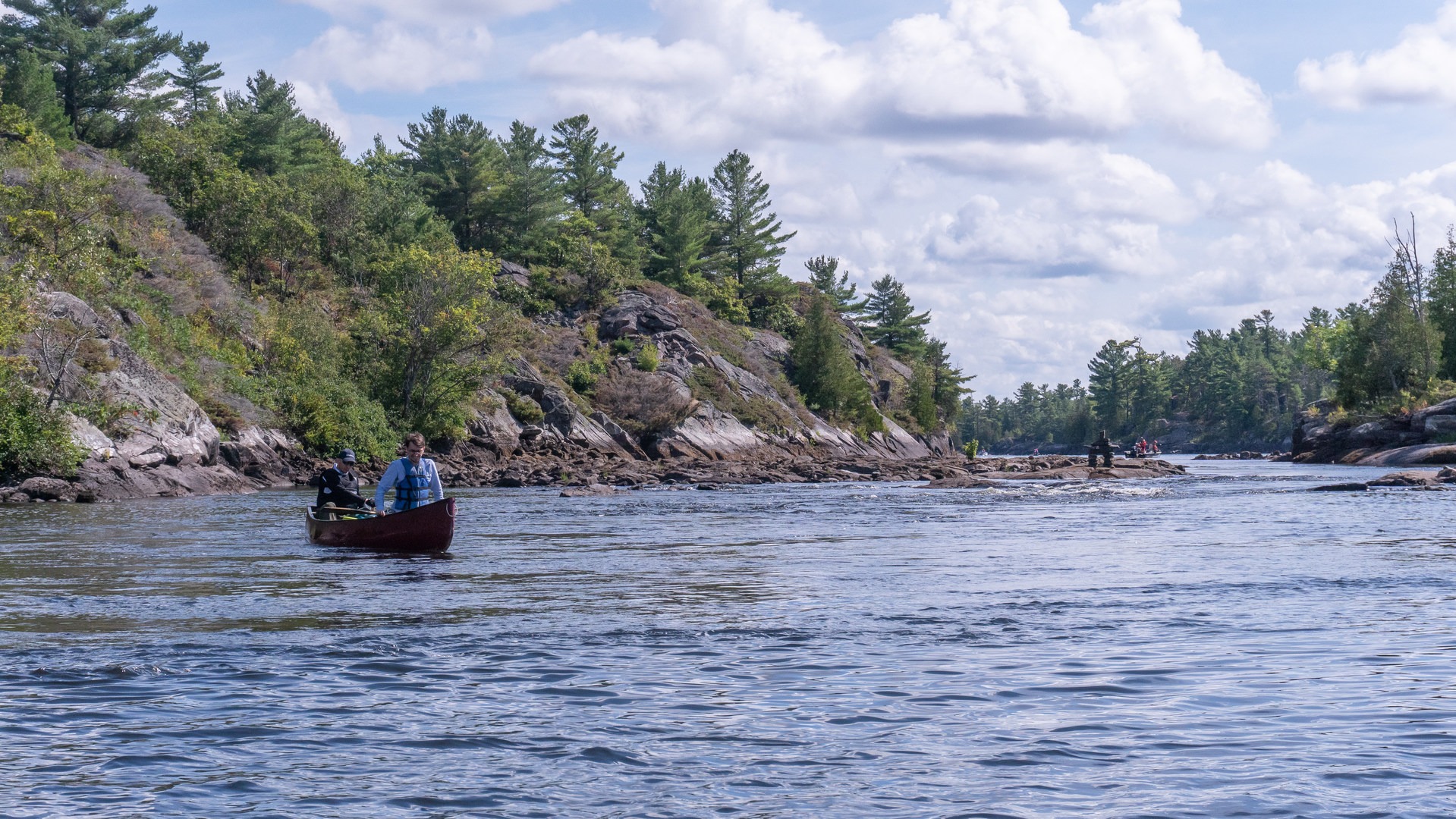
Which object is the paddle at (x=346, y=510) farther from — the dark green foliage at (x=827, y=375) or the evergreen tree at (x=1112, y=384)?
the evergreen tree at (x=1112, y=384)

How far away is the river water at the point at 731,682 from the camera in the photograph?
631cm

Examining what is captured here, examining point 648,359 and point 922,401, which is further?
point 922,401

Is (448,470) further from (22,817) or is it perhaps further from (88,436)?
(22,817)

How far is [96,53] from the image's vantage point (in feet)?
228

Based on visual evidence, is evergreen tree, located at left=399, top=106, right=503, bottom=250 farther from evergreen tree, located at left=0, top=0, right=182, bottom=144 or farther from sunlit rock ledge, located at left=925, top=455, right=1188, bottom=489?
sunlit rock ledge, located at left=925, top=455, right=1188, bottom=489

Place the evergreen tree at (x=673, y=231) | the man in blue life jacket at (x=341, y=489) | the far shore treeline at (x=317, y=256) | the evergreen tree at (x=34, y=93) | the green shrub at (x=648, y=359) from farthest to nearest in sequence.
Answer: the evergreen tree at (x=673, y=231), the green shrub at (x=648, y=359), the evergreen tree at (x=34, y=93), the far shore treeline at (x=317, y=256), the man in blue life jacket at (x=341, y=489)

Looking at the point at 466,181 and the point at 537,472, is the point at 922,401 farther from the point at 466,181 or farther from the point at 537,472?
the point at 537,472

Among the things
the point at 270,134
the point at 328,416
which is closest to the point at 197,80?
the point at 270,134

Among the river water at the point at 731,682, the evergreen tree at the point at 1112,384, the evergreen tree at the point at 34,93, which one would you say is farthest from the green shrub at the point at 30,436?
the evergreen tree at the point at 1112,384

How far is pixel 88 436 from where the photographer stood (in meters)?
34.8

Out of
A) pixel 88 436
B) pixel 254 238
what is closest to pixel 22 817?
pixel 88 436

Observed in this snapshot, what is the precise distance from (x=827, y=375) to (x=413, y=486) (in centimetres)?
6851

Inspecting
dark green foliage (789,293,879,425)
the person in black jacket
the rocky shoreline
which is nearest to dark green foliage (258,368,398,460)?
the rocky shoreline

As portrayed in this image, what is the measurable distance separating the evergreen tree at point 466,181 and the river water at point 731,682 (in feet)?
212
